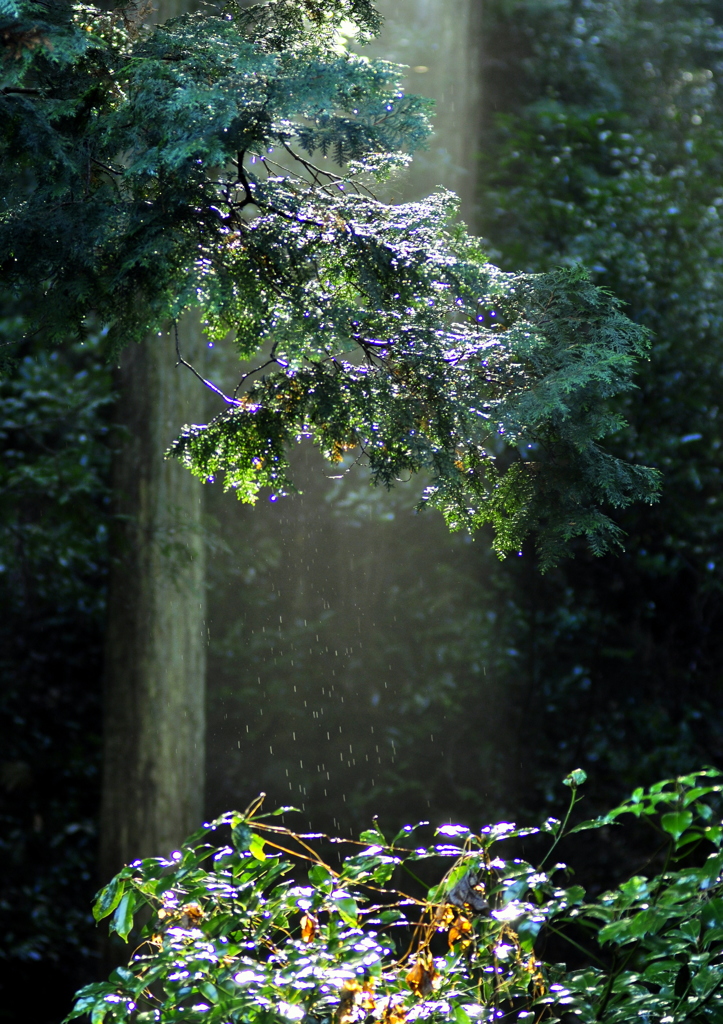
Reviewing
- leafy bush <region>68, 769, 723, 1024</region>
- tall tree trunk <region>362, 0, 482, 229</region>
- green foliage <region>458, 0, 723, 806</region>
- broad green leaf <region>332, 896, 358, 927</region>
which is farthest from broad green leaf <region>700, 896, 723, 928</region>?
tall tree trunk <region>362, 0, 482, 229</region>

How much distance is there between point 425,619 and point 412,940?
4089 millimetres

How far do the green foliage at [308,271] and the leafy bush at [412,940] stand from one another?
728 mm

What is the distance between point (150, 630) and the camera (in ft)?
14.9

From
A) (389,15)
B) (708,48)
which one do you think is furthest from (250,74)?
(708,48)

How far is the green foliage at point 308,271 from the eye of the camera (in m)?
1.89

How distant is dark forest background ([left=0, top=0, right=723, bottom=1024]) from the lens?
17.0 feet

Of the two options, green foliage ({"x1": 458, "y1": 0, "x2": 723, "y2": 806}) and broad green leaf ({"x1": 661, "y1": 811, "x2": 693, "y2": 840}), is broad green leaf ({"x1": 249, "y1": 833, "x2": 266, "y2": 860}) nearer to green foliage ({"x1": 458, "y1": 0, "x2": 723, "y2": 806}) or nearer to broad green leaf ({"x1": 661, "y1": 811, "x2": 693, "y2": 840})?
broad green leaf ({"x1": 661, "y1": 811, "x2": 693, "y2": 840})

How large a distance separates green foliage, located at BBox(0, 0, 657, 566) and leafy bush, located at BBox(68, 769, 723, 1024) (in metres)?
0.73

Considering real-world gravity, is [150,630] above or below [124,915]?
above

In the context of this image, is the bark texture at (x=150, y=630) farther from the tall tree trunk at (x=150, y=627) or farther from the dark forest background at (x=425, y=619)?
the dark forest background at (x=425, y=619)

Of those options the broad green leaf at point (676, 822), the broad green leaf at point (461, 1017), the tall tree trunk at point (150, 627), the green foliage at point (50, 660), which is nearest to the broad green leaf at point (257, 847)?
the broad green leaf at point (461, 1017)

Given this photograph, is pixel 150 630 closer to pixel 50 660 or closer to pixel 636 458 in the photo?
pixel 50 660

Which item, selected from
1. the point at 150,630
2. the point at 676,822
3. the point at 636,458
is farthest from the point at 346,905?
the point at 636,458

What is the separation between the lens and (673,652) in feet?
17.5
